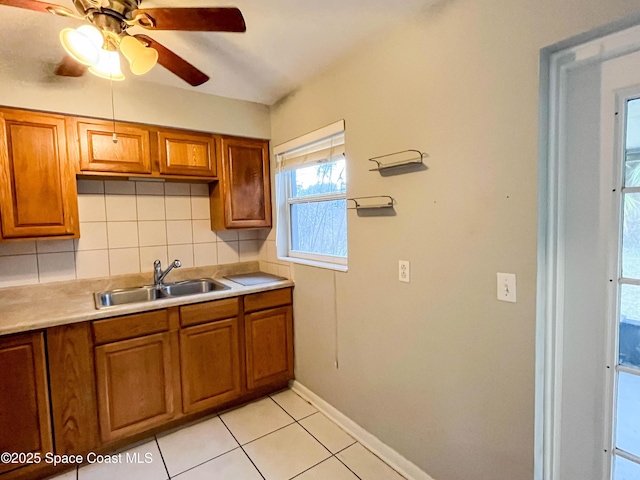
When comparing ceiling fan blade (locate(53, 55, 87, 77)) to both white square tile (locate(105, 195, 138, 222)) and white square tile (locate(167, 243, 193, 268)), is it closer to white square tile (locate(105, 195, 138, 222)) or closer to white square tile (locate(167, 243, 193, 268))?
white square tile (locate(105, 195, 138, 222))

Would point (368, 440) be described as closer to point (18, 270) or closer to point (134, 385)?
point (134, 385)

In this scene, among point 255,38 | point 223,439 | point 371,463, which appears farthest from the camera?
point 223,439

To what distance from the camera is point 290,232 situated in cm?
282

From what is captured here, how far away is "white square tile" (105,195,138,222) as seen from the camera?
2363mm

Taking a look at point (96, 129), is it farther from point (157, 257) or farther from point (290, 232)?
point (290, 232)

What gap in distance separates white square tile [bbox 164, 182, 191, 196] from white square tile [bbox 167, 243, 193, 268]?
1.40 ft

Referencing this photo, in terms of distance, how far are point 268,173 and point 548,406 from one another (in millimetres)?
2364

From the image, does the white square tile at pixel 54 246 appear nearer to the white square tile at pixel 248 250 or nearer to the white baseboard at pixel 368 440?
→ the white square tile at pixel 248 250

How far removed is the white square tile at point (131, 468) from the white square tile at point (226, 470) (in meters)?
0.16

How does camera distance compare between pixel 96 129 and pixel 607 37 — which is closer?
pixel 607 37

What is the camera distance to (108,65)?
1.39 metres

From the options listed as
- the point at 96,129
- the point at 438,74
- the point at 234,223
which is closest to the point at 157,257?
the point at 234,223

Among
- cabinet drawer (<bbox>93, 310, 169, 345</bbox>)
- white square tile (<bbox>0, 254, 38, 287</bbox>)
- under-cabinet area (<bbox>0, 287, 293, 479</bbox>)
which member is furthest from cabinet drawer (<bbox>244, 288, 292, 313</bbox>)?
white square tile (<bbox>0, 254, 38, 287</bbox>)

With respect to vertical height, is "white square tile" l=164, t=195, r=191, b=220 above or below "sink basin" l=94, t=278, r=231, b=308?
above
